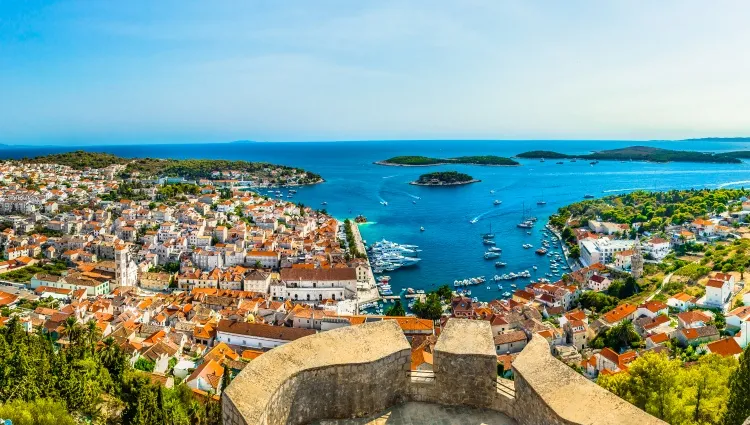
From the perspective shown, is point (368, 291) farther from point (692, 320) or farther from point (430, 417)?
point (430, 417)

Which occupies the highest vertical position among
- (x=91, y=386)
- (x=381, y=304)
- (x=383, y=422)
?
(x=383, y=422)

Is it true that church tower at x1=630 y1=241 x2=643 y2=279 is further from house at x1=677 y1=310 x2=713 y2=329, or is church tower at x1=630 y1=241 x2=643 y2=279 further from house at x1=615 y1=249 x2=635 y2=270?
house at x1=677 y1=310 x2=713 y2=329

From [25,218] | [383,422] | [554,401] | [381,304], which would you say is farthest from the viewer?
[25,218]

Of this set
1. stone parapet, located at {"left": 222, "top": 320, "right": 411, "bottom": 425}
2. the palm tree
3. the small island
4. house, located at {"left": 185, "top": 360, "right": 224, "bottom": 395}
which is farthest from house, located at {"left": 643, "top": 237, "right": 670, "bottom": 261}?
the small island

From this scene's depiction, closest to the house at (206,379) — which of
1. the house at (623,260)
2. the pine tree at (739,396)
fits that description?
the pine tree at (739,396)

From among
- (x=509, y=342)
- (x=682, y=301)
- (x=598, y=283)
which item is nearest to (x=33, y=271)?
(x=509, y=342)

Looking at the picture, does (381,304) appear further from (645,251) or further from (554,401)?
(554,401)

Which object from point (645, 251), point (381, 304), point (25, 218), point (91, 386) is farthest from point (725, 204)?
point (25, 218)

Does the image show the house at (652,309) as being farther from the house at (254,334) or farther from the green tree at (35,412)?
the green tree at (35,412)
